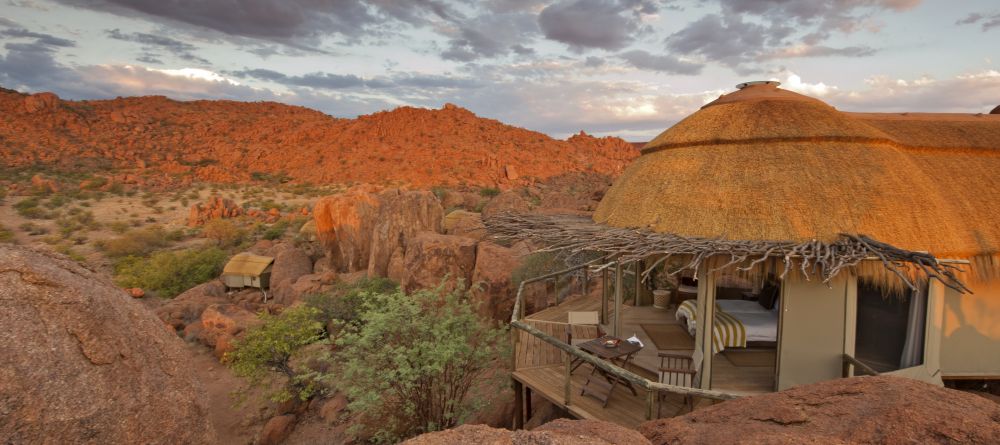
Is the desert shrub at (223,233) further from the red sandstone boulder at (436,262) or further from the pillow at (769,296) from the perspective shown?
the pillow at (769,296)

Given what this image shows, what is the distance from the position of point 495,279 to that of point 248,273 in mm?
10727

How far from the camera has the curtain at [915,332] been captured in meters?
7.29

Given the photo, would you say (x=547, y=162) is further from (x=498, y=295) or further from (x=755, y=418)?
(x=755, y=418)

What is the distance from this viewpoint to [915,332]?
24.2 ft

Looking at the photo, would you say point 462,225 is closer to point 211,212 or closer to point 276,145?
point 211,212

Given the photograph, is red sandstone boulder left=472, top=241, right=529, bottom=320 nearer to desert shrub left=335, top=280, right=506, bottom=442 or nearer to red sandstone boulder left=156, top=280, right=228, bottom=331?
desert shrub left=335, top=280, right=506, bottom=442

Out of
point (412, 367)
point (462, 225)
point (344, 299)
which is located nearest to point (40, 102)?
point (462, 225)

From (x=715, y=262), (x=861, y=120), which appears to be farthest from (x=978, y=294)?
(x=715, y=262)

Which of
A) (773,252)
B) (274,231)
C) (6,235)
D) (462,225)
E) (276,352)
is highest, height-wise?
(773,252)

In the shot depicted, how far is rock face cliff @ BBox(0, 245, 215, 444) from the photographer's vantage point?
12.3 ft

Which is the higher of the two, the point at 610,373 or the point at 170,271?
the point at 610,373

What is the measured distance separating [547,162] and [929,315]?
5314 cm

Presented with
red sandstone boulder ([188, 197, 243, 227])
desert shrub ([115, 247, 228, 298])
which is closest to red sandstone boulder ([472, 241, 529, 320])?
desert shrub ([115, 247, 228, 298])

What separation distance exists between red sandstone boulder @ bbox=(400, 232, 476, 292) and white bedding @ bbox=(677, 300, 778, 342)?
23.2 ft
